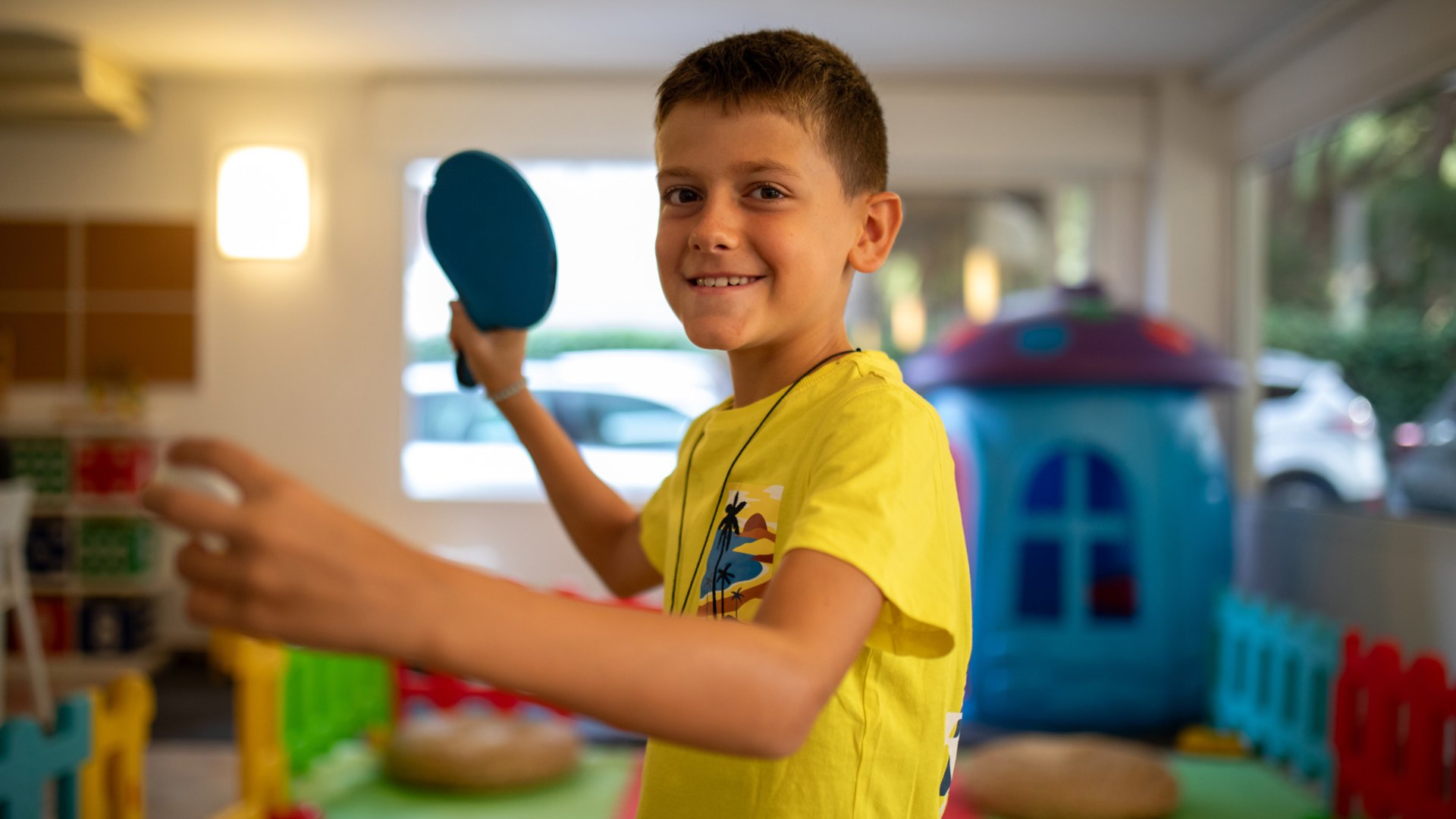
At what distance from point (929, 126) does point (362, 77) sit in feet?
8.31

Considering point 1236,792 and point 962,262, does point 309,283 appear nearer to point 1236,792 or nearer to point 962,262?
point 962,262

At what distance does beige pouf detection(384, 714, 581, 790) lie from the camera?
3.02 meters

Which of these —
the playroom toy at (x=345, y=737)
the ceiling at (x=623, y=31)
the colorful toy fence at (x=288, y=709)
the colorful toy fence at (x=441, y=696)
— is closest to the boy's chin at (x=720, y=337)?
the playroom toy at (x=345, y=737)

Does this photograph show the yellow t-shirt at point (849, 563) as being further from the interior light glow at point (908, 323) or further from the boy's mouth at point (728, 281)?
the interior light glow at point (908, 323)

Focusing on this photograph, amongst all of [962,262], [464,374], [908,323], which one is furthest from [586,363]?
[464,374]

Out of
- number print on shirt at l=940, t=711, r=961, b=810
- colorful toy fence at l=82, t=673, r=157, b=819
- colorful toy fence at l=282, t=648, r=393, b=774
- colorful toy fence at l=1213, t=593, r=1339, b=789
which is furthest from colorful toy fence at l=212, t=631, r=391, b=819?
colorful toy fence at l=1213, t=593, r=1339, b=789

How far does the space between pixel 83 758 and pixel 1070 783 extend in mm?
2148

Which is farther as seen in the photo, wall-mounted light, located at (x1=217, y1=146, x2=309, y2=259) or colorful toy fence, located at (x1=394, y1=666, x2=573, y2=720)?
wall-mounted light, located at (x1=217, y1=146, x2=309, y2=259)

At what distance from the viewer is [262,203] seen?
16.9 feet

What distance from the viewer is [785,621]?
1.82 ft

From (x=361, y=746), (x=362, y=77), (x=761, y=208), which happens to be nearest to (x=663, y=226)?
(x=761, y=208)

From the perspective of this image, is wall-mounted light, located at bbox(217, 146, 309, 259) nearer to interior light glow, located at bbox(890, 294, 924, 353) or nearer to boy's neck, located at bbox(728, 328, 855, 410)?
interior light glow, located at bbox(890, 294, 924, 353)

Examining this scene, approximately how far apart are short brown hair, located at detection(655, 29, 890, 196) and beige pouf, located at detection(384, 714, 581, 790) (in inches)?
98.5

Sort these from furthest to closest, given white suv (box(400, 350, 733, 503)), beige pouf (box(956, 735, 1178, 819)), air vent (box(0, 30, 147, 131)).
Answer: white suv (box(400, 350, 733, 503)), air vent (box(0, 30, 147, 131)), beige pouf (box(956, 735, 1178, 819))
